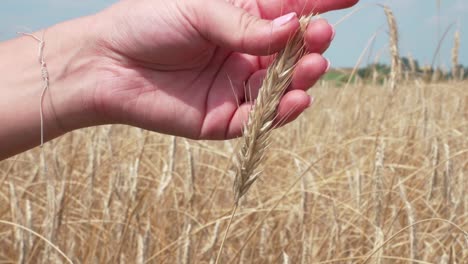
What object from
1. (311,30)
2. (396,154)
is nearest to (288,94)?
(311,30)

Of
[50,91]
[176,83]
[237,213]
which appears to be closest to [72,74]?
[50,91]

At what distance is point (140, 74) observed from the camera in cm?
113

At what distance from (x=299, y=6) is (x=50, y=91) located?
522mm

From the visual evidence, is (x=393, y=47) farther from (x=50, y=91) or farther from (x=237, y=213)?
(x=50, y=91)

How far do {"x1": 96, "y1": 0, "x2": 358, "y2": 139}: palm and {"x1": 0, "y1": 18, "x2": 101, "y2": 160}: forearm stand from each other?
2.2 inches

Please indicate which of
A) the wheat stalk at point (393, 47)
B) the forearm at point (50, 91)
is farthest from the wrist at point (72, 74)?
the wheat stalk at point (393, 47)

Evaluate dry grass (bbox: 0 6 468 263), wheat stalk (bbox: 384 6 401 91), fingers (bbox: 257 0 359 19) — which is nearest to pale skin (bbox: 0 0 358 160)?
fingers (bbox: 257 0 359 19)

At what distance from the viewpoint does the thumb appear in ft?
2.59

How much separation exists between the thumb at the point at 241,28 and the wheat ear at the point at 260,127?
0.23ft

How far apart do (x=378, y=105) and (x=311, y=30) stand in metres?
2.58

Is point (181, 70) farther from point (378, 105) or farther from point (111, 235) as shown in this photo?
point (378, 105)

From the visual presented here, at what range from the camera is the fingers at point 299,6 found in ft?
3.09

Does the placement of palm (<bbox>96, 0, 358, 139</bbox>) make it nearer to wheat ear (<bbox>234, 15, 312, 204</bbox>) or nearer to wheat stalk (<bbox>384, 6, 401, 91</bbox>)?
wheat ear (<bbox>234, 15, 312, 204</bbox>)

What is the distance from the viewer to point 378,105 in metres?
3.39
